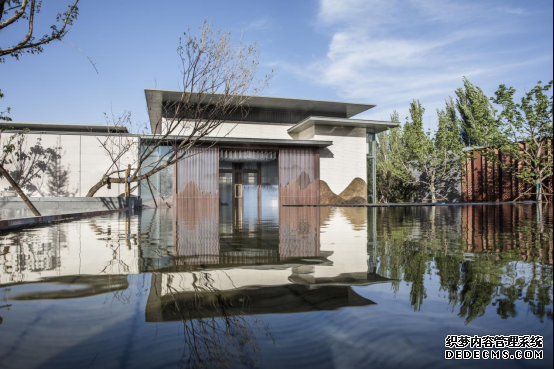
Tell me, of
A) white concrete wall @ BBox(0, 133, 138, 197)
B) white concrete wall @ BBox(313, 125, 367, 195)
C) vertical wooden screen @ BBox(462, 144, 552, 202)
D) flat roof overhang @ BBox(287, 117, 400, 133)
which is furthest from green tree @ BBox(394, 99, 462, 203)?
white concrete wall @ BBox(0, 133, 138, 197)

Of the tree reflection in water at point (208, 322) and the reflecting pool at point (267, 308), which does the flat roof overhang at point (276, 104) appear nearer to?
the reflecting pool at point (267, 308)

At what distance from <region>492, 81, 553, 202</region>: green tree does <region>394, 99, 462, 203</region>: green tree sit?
3.58 meters

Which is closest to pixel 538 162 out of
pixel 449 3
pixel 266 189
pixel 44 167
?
pixel 449 3

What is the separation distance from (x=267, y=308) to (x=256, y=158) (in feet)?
68.6

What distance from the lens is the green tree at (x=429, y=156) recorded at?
24.6m

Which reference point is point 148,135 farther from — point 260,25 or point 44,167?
point 260,25

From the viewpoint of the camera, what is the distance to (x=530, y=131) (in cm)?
2030

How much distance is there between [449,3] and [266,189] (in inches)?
538

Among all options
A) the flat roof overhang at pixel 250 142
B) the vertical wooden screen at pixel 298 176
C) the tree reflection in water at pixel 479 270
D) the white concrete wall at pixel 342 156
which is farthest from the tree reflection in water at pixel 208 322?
the white concrete wall at pixel 342 156

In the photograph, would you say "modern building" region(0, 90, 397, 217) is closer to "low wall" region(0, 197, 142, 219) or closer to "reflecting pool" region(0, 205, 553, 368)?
"low wall" region(0, 197, 142, 219)

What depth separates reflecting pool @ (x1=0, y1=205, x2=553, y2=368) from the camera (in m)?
1.24

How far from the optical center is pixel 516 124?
2031 cm

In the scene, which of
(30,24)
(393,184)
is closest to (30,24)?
(30,24)

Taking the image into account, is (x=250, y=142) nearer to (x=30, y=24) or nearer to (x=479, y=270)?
(x=30, y=24)
